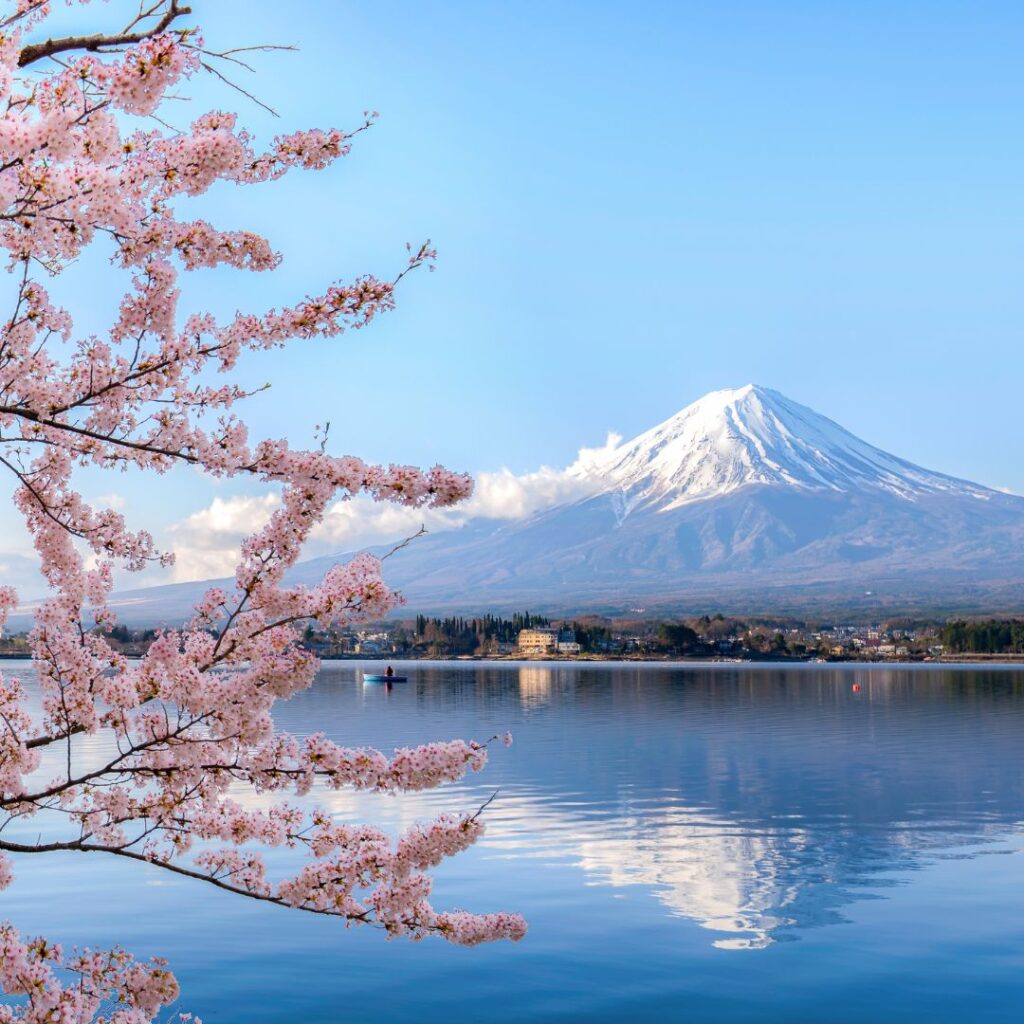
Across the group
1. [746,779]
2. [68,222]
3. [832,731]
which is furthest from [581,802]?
[68,222]

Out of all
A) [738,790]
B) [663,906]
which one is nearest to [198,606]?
[663,906]

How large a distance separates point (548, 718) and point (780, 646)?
134584 mm

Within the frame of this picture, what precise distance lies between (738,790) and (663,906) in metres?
16.6

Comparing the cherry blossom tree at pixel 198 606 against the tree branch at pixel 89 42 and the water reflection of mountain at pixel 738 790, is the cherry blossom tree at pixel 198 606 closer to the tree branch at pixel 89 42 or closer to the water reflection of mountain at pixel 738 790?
the tree branch at pixel 89 42

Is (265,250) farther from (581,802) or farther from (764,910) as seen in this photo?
(581,802)

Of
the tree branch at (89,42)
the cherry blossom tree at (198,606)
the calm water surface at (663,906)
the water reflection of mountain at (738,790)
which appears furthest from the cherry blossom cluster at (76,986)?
the water reflection of mountain at (738,790)

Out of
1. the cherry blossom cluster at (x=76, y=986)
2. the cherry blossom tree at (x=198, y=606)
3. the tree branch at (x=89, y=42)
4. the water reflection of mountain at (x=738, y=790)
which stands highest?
the tree branch at (x=89, y=42)

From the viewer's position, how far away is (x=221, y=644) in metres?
5.89

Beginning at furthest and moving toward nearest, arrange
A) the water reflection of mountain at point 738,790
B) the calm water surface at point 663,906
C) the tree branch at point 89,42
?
the water reflection of mountain at point 738,790 < the calm water surface at point 663,906 < the tree branch at point 89,42

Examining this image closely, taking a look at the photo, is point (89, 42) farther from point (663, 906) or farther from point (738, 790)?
point (738, 790)

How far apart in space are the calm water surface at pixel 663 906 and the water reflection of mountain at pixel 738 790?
12 centimetres

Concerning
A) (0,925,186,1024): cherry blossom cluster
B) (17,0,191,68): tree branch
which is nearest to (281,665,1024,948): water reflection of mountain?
(0,925,186,1024): cherry blossom cluster

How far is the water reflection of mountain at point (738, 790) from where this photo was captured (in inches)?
952

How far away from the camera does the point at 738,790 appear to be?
37594 mm
